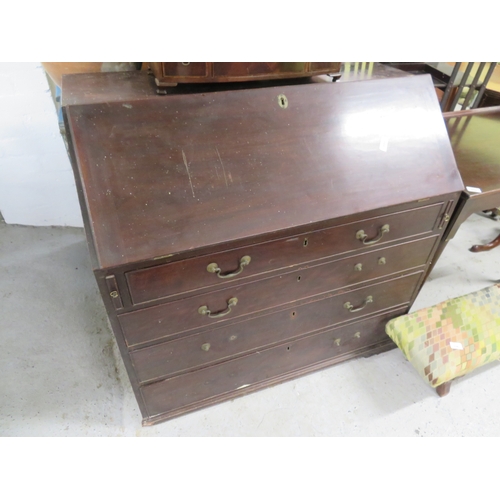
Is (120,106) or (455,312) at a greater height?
(120,106)

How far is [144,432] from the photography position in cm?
142

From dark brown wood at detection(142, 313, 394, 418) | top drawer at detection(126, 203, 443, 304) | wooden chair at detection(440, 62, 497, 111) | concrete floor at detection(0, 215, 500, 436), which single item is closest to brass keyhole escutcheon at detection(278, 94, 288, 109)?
top drawer at detection(126, 203, 443, 304)

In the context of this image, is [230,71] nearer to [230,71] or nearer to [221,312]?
[230,71]

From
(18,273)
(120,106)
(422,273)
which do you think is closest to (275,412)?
(422,273)

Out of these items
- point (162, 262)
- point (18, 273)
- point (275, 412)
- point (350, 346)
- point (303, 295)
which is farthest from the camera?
point (18, 273)

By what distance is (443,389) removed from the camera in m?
1.57

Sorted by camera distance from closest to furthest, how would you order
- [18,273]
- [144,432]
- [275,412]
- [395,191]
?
[395,191] < [144,432] < [275,412] < [18,273]

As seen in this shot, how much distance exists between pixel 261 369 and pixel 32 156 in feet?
5.45

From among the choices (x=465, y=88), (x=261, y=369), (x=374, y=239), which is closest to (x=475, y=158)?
(x=374, y=239)

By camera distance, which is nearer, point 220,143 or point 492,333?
point 220,143

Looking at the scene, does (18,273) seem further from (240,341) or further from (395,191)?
(395,191)

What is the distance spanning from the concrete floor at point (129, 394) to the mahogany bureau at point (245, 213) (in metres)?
0.20

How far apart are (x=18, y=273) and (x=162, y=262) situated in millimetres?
1473

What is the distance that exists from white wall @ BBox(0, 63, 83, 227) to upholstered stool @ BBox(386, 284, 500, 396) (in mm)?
1937
